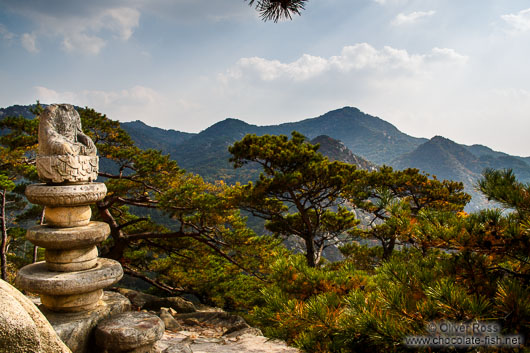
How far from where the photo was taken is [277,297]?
8.22 feet

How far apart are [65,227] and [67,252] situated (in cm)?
33

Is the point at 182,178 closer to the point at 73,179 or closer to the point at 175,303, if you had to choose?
the point at 175,303

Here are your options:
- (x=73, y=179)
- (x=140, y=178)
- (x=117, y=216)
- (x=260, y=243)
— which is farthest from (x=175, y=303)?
(x=73, y=179)

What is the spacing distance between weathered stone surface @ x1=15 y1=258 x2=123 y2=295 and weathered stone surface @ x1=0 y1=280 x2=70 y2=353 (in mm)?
1620

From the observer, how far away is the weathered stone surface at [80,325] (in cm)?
318

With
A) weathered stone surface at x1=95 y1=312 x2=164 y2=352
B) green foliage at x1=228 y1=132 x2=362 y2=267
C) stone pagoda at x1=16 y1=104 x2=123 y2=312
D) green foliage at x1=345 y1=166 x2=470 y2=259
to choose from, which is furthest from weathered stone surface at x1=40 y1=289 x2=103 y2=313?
green foliage at x1=345 y1=166 x2=470 y2=259

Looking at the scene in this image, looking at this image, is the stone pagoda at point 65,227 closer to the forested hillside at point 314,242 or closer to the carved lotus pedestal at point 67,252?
the carved lotus pedestal at point 67,252

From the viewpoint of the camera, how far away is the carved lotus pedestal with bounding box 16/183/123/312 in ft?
10.8

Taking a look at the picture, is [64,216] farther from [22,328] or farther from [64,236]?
[22,328]

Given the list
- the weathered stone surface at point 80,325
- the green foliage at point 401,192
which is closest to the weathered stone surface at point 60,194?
the weathered stone surface at point 80,325

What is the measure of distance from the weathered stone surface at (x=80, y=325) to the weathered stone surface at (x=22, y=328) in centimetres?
174

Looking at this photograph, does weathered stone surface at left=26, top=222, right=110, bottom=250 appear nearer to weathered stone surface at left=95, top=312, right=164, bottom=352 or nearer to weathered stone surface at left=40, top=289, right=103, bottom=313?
weathered stone surface at left=40, top=289, right=103, bottom=313

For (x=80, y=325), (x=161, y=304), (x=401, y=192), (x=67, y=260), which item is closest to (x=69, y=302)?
(x=80, y=325)

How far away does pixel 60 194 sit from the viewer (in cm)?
330
